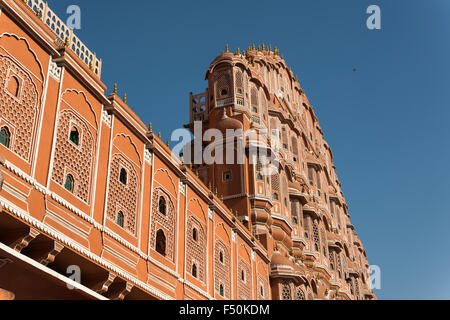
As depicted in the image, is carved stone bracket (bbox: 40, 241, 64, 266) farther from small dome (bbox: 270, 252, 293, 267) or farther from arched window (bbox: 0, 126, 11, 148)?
small dome (bbox: 270, 252, 293, 267)

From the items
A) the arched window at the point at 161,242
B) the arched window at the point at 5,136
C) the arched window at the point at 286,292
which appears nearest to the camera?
the arched window at the point at 5,136

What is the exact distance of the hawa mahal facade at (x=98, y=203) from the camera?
15516 millimetres

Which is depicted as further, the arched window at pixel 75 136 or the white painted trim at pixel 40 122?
the arched window at pixel 75 136

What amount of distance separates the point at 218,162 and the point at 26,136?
68.7ft

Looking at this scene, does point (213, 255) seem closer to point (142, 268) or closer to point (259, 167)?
point (142, 268)

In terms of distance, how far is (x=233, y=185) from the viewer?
3562 centimetres

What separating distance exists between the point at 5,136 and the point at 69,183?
2.73 m

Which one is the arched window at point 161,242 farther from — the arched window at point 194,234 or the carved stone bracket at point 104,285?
the carved stone bracket at point 104,285

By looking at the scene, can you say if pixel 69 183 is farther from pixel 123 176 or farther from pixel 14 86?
pixel 14 86

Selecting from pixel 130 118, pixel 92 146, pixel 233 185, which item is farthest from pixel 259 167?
pixel 92 146

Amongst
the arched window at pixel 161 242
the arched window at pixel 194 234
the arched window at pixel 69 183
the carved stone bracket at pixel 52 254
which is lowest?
the carved stone bracket at pixel 52 254

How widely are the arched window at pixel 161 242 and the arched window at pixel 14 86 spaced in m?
8.12

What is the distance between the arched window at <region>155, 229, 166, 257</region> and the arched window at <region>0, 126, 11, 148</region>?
7.93m

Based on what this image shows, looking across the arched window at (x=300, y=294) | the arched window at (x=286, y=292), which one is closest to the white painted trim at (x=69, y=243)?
the arched window at (x=286, y=292)
